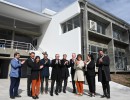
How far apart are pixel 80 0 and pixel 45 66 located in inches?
310

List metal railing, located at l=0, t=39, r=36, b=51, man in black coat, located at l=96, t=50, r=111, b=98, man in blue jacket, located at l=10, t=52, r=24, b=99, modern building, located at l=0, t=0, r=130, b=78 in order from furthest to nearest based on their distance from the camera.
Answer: metal railing, located at l=0, t=39, r=36, b=51
modern building, located at l=0, t=0, r=130, b=78
man in black coat, located at l=96, t=50, r=111, b=98
man in blue jacket, located at l=10, t=52, r=24, b=99

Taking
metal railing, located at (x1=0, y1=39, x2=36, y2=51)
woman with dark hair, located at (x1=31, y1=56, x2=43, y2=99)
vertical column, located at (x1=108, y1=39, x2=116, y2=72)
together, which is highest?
metal railing, located at (x1=0, y1=39, x2=36, y2=51)

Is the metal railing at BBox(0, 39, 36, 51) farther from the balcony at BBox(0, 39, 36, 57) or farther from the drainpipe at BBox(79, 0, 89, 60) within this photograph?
the drainpipe at BBox(79, 0, 89, 60)

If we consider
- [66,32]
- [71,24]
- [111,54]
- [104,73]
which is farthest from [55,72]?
[111,54]

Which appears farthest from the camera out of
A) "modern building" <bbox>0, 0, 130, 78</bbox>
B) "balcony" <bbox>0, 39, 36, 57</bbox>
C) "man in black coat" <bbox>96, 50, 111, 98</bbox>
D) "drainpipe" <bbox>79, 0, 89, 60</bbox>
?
"balcony" <bbox>0, 39, 36, 57</bbox>

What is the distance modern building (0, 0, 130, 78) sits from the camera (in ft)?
40.3

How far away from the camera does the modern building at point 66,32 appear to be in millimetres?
12289

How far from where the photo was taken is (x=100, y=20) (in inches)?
588

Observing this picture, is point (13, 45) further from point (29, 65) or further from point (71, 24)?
point (29, 65)

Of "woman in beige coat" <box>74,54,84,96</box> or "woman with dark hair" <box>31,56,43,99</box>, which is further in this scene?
"woman in beige coat" <box>74,54,84,96</box>

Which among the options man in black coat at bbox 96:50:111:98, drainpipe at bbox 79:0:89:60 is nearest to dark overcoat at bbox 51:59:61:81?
man in black coat at bbox 96:50:111:98

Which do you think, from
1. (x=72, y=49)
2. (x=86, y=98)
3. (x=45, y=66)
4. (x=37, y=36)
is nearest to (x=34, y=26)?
(x=37, y=36)

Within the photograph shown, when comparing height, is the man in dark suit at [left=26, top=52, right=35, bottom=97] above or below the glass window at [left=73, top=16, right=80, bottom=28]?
below

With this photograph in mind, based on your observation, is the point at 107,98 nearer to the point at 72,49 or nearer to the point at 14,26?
the point at 72,49
